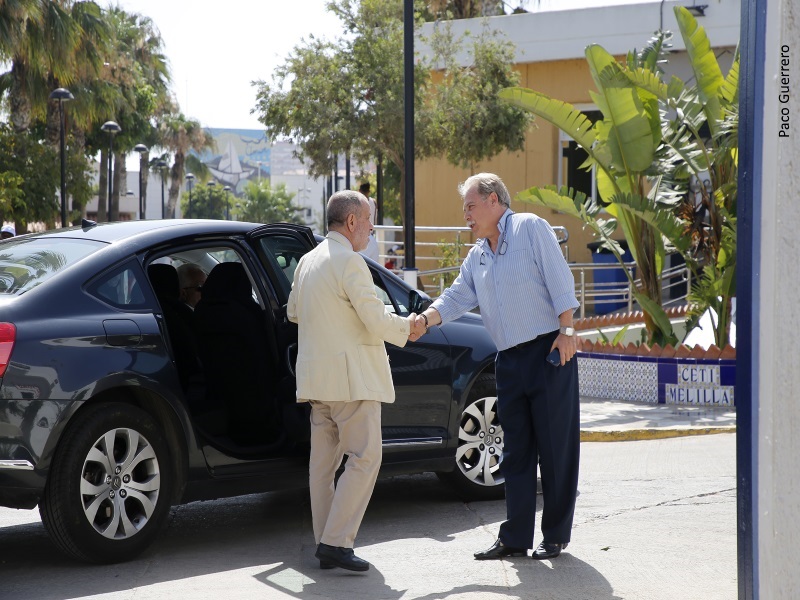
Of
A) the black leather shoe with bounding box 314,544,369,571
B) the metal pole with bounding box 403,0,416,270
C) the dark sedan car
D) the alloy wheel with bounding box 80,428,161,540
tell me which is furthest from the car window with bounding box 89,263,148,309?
the metal pole with bounding box 403,0,416,270

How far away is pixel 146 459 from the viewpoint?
5.66m

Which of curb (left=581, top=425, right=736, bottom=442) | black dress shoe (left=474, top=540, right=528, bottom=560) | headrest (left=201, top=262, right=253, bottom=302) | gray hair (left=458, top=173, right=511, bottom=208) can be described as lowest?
curb (left=581, top=425, right=736, bottom=442)

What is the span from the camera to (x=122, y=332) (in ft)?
18.4

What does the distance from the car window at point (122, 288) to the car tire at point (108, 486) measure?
0.54 meters

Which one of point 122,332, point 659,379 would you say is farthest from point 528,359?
point 659,379

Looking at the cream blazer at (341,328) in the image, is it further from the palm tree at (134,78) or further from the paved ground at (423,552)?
the palm tree at (134,78)

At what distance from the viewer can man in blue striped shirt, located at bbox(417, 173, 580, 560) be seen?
5.64 m

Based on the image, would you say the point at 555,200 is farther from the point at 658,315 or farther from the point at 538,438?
the point at 538,438

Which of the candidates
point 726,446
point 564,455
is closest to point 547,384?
point 564,455

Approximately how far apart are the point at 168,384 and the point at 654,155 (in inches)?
320

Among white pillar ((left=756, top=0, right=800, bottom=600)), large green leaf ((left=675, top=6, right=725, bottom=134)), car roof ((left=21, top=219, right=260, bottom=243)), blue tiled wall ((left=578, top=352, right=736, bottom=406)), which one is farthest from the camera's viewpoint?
large green leaf ((left=675, top=6, right=725, bottom=134))

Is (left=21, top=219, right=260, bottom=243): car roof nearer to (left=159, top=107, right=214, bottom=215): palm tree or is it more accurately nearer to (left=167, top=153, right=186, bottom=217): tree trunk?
(left=159, top=107, right=214, bottom=215): palm tree

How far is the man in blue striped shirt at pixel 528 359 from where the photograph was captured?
18.5ft

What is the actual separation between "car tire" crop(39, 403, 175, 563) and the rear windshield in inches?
27.7
